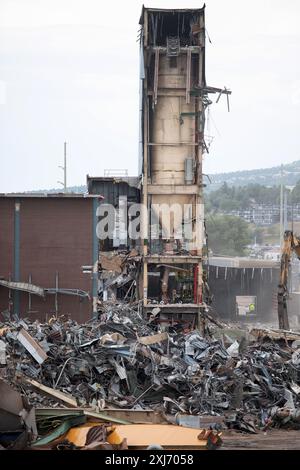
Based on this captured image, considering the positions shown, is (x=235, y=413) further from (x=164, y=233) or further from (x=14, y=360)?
(x=164, y=233)

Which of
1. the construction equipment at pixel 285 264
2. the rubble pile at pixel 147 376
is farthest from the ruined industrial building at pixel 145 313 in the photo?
the construction equipment at pixel 285 264

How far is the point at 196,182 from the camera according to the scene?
33656mm

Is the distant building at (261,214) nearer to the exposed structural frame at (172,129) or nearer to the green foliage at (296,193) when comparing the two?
the green foliage at (296,193)

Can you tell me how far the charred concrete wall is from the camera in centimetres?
2745

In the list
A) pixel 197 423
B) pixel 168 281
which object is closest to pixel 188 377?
pixel 197 423

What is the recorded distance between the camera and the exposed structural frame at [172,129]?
3338cm

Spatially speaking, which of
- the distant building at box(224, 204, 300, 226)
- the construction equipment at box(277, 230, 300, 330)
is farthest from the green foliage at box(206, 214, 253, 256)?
the construction equipment at box(277, 230, 300, 330)

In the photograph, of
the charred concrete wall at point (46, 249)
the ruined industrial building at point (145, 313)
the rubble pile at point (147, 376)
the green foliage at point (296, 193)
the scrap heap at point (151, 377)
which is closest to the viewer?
the ruined industrial building at point (145, 313)

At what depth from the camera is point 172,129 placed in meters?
34.2

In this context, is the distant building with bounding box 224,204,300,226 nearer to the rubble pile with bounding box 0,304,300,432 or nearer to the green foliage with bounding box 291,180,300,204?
the green foliage with bounding box 291,180,300,204

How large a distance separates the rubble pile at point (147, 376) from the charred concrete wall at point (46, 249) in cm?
881

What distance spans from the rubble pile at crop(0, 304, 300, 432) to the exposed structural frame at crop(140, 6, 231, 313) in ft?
48.4

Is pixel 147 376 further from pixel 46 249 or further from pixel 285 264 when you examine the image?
pixel 285 264
